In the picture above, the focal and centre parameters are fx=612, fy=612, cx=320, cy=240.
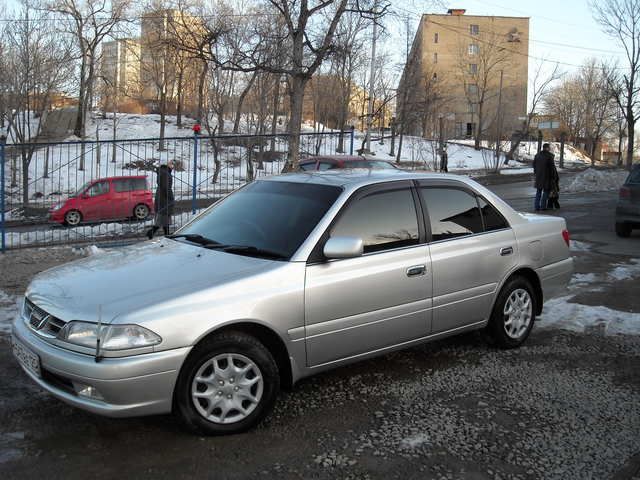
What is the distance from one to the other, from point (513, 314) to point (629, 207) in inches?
306

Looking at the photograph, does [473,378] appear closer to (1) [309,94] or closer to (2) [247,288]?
(2) [247,288]

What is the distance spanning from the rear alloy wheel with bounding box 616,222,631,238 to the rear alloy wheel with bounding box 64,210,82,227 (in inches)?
414

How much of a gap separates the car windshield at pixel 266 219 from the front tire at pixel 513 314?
184cm

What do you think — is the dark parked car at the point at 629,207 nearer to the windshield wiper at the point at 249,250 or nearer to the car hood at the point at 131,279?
the windshield wiper at the point at 249,250

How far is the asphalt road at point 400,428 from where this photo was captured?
3344 mm

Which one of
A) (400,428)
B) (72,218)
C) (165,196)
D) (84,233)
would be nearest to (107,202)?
(72,218)

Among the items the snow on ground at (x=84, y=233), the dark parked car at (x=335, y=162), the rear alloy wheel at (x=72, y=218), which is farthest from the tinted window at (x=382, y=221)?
the dark parked car at (x=335, y=162)

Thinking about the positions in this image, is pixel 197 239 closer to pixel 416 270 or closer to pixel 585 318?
pixel 416 270

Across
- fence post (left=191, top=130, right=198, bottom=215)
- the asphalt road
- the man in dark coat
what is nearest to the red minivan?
fence post (left=191, top=130, right=198, bottom=215)

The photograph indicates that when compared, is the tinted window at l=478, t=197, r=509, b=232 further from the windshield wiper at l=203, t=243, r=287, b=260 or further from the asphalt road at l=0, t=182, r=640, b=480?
the windshield wiper at l=203, t=243, r=287, b=260

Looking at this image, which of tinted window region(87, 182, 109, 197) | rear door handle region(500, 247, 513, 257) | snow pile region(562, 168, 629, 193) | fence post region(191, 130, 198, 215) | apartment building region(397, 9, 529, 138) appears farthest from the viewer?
apartment building region(397, 9, 529, 138)

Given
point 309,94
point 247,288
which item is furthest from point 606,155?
point 247,288

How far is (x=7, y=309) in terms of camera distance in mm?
6469

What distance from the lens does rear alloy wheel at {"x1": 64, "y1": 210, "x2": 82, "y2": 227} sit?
38.0 ft
